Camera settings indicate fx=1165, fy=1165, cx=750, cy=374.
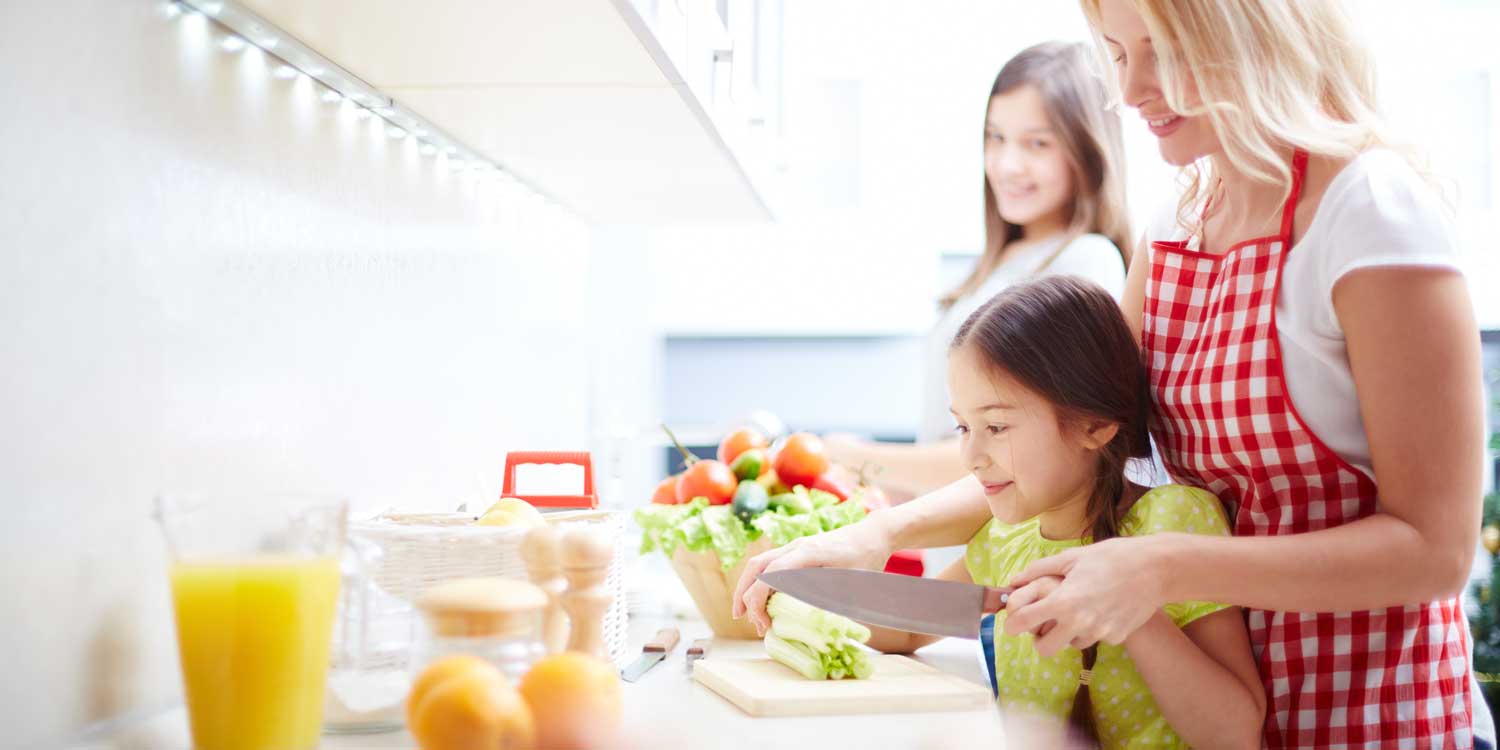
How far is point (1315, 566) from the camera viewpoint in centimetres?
81

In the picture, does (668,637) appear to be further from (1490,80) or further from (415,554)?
(1490,80)

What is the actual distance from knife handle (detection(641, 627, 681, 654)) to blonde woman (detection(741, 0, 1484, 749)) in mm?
207

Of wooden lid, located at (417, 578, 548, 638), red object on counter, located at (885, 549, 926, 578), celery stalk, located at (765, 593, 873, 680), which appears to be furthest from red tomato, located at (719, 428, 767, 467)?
wooden lid, located at (417, 578, 548, 638)

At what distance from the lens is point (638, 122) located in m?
1.17

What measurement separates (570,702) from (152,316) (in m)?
0.38

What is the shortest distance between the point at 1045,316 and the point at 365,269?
0.62 metres

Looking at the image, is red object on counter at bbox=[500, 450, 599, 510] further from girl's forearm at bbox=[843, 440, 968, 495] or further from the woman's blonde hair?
girl's forearm at bbox=[843, 440, 968, 495]

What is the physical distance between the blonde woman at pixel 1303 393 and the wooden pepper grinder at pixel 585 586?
285 millimetres

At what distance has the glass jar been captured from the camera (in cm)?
66

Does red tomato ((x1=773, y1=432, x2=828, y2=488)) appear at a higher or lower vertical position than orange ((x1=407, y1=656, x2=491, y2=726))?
higher

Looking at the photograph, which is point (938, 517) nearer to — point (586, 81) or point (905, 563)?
point (905, 563)

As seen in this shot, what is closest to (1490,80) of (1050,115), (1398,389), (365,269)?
(1050,115)

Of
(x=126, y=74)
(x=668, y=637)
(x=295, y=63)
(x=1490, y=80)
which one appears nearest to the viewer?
(x=126, y=74)

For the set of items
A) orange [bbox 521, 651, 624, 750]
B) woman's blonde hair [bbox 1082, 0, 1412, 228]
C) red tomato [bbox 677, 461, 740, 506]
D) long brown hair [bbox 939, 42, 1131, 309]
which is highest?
long brown hair [bbox 939, 42, 1131, 309]
